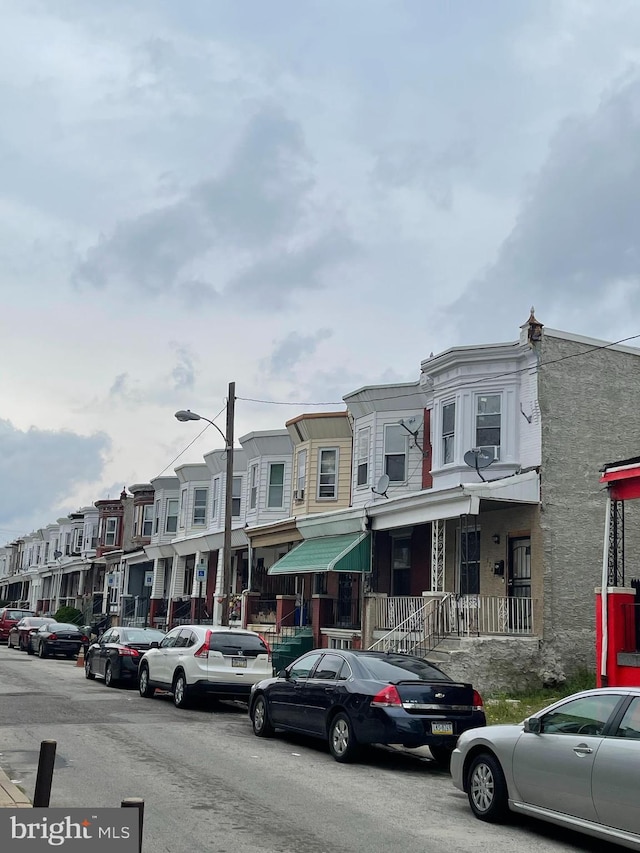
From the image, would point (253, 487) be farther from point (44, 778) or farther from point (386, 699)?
point (44, 778)

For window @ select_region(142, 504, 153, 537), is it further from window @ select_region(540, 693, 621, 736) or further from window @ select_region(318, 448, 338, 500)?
window @ select_region(540, 693, 621, 736)

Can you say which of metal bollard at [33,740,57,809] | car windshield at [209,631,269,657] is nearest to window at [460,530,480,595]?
car windshield at [209,631,269,657]

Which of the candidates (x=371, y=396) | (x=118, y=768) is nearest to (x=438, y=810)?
(x=118, y=768)

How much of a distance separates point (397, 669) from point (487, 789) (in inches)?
139

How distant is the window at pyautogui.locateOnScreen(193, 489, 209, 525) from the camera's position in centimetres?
4393

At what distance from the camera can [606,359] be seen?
22.5 meters

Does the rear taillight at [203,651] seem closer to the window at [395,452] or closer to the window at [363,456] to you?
the window at [395,452]

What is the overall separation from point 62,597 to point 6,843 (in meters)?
62.7

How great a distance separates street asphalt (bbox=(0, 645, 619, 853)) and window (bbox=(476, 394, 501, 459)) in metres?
9.58

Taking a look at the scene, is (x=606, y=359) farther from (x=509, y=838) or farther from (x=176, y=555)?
(x=176, y=555)

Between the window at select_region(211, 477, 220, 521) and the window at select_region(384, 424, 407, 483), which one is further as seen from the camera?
the window at select_region(211, 477, 220, 521)

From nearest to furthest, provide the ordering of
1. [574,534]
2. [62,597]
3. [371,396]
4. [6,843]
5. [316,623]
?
[6,843] → [574,534] → [316,623] → [371,396] → [62,597]

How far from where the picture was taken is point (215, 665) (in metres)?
17.8

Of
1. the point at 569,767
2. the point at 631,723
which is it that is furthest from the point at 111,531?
the point at 631,723
